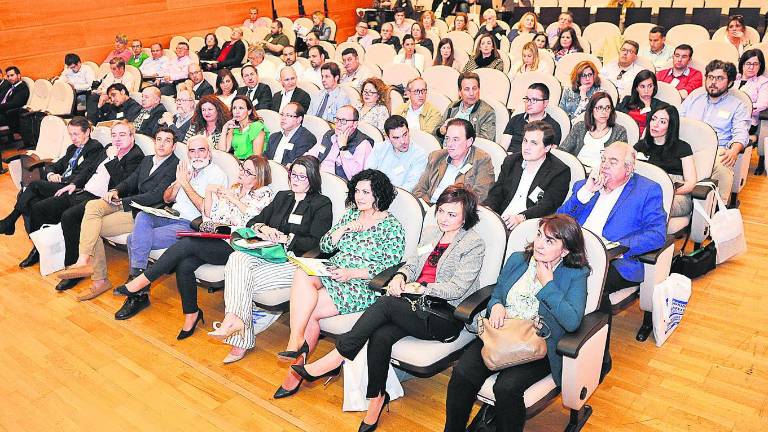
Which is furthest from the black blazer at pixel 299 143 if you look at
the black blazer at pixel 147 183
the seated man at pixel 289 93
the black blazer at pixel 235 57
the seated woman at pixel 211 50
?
the seated woman at pixel 211 50

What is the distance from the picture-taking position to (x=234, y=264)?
345cm

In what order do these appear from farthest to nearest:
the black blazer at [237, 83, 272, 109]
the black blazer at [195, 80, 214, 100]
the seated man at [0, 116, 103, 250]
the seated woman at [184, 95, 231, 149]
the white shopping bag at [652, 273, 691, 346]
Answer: the black blazer at [195, 80, 214, 100] < the black blazer at [237, 83, 272, 109] < the seated woman at [184, 95, 231, 149] < the seated man at [0, 116, 103, 250] < the white shopping bag at [652, 273, 691, 346]

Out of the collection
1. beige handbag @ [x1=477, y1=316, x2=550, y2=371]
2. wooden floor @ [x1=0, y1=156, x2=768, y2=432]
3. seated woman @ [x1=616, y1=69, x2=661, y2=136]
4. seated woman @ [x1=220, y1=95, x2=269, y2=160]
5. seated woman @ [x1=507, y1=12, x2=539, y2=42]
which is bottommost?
wooden floor @ [x1=0, y1=156, x2=768, y2=432]

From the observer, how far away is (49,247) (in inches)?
182

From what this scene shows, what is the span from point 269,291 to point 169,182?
147cm

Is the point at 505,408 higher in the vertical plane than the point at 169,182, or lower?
lower

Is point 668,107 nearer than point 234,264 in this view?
No

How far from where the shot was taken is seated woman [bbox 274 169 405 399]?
323 centimetres

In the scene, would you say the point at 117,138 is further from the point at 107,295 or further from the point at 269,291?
the point at 269,291

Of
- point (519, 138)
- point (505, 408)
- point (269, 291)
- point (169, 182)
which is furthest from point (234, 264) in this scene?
point (519, 138)

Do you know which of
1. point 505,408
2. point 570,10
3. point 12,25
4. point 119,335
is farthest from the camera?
point 570,10

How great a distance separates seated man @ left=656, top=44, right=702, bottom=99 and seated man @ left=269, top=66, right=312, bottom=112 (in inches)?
133

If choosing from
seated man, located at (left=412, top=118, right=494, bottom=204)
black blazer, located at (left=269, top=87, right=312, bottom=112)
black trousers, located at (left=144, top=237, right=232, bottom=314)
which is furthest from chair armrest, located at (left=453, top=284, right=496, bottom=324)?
black blazer, located at (left=269, top=87, right=312, bottom=112)

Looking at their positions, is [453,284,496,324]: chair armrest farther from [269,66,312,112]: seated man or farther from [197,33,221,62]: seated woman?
[197,33,221,62]: seated woman
